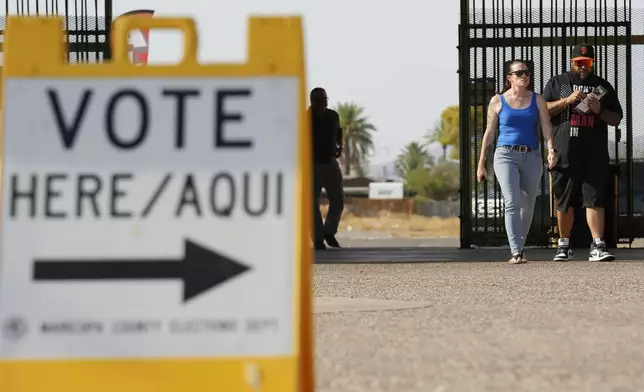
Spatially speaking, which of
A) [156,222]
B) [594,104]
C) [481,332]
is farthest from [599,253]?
[156,222]

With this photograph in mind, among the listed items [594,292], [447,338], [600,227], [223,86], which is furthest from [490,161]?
[223,86]

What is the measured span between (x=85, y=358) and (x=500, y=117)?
26.7ft

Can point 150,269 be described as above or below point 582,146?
below

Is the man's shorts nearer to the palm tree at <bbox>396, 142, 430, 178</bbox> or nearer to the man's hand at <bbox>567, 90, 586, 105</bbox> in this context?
the man's hand at <bbox>567, 90, 586, 105</bbox>

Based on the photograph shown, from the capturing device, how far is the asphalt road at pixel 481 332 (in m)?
4.83

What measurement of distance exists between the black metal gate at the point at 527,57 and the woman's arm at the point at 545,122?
3144mm

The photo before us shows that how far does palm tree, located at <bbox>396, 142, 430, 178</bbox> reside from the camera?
93.1 m

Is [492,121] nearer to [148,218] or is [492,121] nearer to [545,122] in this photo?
[545,122]

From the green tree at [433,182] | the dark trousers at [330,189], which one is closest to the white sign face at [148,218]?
the dark trousers at [330,189]

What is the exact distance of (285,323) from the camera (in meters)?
3.47

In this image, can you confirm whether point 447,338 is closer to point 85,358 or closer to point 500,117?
point 85,358

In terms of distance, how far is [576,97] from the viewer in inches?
460

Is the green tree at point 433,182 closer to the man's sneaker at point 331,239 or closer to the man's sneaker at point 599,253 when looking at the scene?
the man's sneaker at point 331,239

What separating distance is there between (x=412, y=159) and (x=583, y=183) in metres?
82.5
